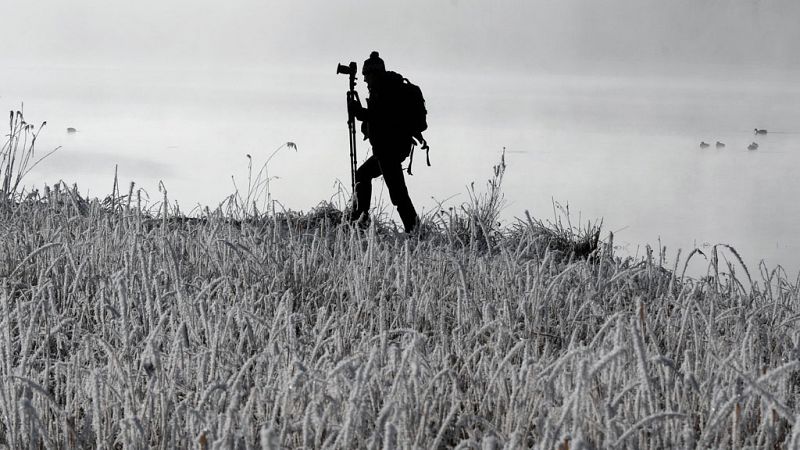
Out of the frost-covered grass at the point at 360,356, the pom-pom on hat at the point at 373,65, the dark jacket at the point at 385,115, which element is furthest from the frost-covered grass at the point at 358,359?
the pom-pom on hat at the point at 373,65

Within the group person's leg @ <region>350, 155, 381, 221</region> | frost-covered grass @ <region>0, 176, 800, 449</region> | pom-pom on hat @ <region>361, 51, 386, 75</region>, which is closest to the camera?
frost-covered grass @ <region>0, 176, 800, 449</region>

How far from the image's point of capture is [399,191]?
7.79 m

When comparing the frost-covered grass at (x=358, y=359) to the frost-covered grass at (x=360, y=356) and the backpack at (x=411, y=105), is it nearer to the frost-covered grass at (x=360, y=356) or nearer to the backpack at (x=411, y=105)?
the frost-covered grass at (x=360, y=356)

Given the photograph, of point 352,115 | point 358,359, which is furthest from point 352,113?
point 358,359

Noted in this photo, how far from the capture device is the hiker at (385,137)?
762 centimetres

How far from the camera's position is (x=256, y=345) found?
9.80ft

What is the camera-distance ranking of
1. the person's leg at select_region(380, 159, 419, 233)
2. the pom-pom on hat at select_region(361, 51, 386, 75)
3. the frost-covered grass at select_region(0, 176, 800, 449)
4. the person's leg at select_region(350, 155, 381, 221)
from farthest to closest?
the person's leg at select_region(350, 155, 381, 221) → the person's leg at select_region(380, 159, 419, 233) → the pom-pom on hat at select_region(361, 51, 386, 75) → the frost-covered grass at select_region(0, 176, 800, 449)

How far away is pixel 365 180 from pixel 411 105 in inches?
32.4

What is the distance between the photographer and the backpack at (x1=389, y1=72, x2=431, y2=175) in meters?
7.63

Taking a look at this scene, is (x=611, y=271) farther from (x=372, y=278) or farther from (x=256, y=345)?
(x=256, y=345)

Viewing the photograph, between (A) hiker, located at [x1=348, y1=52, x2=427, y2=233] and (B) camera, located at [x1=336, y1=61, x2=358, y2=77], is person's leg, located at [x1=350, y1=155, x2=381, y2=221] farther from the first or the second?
(B) camera, located at [x1=336, y1=61, x2=358, y2=77]

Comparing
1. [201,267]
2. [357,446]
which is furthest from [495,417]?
[201,267]

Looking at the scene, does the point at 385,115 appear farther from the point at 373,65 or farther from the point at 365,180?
the point at 365,180

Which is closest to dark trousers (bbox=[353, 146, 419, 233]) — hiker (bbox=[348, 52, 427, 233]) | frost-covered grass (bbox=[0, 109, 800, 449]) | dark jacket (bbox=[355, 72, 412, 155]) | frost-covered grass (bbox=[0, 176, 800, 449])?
hiker (bbox=[348, 52, 427, 233])
